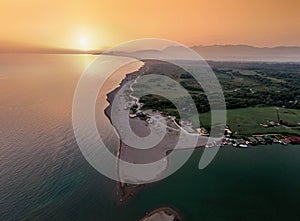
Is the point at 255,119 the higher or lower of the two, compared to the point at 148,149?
higher

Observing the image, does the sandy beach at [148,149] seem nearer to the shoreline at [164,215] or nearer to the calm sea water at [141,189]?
the calm sea water at [141,189]

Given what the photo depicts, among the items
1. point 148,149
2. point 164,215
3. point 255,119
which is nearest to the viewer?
point 164,215

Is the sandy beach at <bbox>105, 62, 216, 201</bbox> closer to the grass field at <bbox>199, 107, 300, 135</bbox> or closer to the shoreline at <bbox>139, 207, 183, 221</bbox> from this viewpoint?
the shoreline at <bbox>139, 207, 183, 221</bbox>

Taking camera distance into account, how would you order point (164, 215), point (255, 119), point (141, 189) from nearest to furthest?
1. point (164, 215)
2. point (141, 189)
3. point (255, 119)

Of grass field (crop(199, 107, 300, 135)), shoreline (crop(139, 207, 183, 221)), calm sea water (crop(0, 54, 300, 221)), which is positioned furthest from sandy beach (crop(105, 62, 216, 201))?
grass field (crop(199, 107, 300, 135))

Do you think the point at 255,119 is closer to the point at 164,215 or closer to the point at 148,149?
the point at 148,149

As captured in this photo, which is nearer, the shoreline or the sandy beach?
the shoreline

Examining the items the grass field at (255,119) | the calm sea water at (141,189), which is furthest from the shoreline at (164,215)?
the grass field at (255,119)

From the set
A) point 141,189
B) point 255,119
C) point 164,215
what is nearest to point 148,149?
point 141,189
